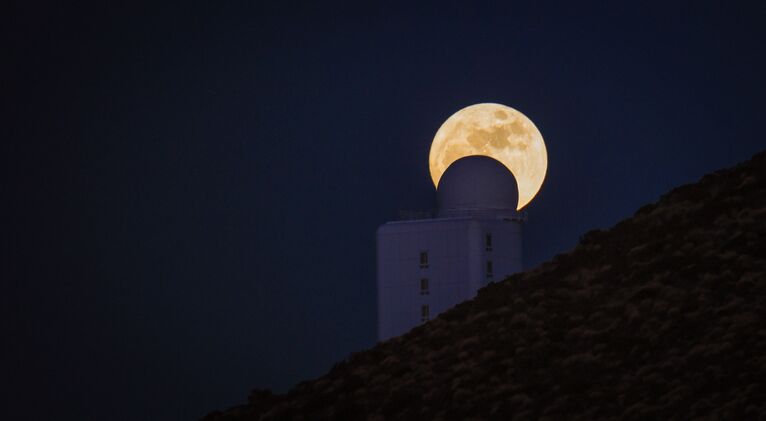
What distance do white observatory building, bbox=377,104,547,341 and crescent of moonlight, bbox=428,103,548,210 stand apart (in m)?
2.50

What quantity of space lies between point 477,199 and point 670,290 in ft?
81.6

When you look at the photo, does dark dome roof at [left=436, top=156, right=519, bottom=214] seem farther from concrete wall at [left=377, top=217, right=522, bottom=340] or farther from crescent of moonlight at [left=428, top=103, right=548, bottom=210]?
crescent of moonlight at [left=428, top=103, right=548, bottom=210]

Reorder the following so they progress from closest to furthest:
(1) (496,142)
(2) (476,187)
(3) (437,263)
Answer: (3) (437,263)
(2) (476,187)
(1) (496,142)

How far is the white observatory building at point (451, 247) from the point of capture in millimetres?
63625

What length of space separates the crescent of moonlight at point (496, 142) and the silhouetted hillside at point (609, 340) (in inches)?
738

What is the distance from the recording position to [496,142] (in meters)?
69.1

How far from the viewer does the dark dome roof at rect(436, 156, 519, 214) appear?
65.4 meters

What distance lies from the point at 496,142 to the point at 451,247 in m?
7.57

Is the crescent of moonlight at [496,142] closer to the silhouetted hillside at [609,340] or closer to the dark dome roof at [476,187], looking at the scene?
the dark dome roof at [476,187]

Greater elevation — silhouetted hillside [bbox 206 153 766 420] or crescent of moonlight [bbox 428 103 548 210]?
crescent of moonlight [bbox 428 103 548 210]

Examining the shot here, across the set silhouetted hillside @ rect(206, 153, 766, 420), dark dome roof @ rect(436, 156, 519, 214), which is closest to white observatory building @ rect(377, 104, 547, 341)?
dark dome roof @ rect(436, 156, 519, 214)

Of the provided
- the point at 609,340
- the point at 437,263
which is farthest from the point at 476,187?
the point at 609,340

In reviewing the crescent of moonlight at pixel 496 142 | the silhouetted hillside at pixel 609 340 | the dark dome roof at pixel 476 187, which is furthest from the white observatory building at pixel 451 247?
the silhouetted hillside at pixel 609 340

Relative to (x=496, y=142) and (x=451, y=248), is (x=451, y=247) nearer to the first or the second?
(x=451, y=248)
